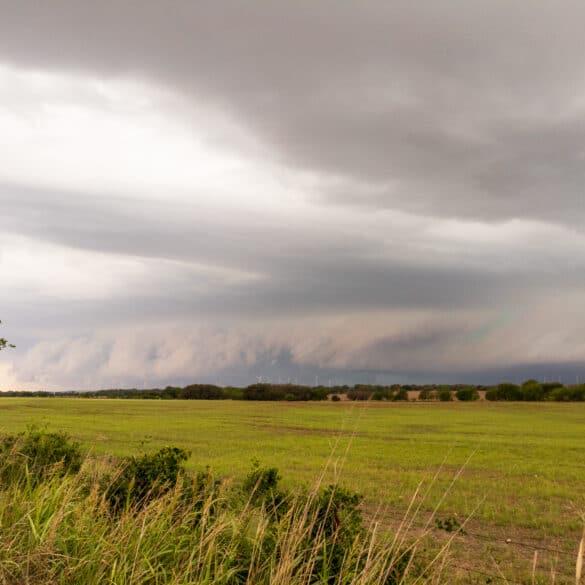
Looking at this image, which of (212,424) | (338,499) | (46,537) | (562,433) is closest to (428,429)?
(562,433)

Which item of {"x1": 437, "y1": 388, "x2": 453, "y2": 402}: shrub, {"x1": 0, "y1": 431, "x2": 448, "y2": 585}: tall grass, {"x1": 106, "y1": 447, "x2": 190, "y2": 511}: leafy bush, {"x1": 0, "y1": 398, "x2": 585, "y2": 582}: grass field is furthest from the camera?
{"x1": 437, "y1": 388, "x2": 453, "y2": 402}: shrub

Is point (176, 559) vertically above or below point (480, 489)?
above

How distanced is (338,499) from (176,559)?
3022 millimetres

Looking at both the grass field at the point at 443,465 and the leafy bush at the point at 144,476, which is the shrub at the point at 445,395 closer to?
the grass field at the point at 443,465

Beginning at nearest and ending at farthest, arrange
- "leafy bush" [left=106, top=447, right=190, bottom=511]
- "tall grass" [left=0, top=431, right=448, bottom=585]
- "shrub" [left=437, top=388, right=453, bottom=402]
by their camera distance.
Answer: "tall grass" [left=0, top=431, right=448, bottom=585], "leafy bush" [left=106, top=447, right=190, bottom=511], "shrub" [left=437, top=388, right=453, bottom=402]

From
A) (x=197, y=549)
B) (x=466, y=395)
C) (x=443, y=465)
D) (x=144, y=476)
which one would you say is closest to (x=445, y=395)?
(x=466, y=395)

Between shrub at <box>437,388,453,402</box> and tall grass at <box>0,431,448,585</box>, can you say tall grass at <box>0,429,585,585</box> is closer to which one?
tall grass at <box>0,431,448,585</box>

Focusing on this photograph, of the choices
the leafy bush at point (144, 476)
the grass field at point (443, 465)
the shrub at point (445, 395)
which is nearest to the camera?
the leafy bush at point (144, 476)

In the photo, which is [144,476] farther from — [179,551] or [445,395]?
[445,395]

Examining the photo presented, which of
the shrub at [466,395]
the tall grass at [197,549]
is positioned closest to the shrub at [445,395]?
the shrub at [466,395]

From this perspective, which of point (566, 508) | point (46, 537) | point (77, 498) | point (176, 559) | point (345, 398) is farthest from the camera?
point (345, 398)

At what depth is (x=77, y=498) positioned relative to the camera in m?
8.52

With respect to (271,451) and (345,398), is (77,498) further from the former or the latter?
(345,398)

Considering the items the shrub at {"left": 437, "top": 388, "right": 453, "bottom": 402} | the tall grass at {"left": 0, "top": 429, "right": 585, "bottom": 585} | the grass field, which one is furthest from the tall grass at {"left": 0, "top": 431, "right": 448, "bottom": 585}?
the shrub at {"left": 437, "top": 388, "right": 453, "bottom": 402}
